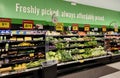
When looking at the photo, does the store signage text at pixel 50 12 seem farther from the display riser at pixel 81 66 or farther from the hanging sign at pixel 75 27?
the display riser at pixel 81 66

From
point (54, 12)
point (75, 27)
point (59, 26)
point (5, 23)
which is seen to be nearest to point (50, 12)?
point (54, 12)

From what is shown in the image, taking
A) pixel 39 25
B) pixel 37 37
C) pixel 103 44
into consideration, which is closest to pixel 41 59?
pixel 37 37

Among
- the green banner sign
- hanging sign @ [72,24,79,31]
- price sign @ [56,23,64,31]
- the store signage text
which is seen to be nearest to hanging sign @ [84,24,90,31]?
the green banner sign

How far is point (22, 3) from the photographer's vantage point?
16.9 ft

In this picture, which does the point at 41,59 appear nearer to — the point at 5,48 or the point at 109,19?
the point at 5,48

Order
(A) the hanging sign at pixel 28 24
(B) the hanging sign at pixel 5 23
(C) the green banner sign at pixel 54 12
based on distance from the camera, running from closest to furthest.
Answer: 1. (B) the hanging sign at pixel 5 23
2. (C) the green banner sign at pixel 54 12
3. (A) the hanging sign at pixel 28 24

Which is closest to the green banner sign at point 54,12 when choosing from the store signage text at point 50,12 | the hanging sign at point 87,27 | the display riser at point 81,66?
the store signage text at point 50,12

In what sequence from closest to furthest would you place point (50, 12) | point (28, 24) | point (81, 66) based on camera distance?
point (28, 24), point (50, 12), point (81, 66)

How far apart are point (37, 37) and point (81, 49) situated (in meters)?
2.51

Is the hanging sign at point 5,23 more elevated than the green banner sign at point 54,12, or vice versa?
the green banner sign at point 54,12

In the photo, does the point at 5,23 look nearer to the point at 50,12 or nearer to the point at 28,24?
the point at 28,24

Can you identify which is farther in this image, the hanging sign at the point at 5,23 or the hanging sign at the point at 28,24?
the hanging sign at the point at 28,24

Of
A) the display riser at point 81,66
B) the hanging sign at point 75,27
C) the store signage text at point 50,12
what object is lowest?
the display riser at point 81,66

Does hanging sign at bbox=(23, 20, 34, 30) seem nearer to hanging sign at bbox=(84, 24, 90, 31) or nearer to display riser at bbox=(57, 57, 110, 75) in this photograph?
display riser at bbox=(57, 57, 110, 75)
